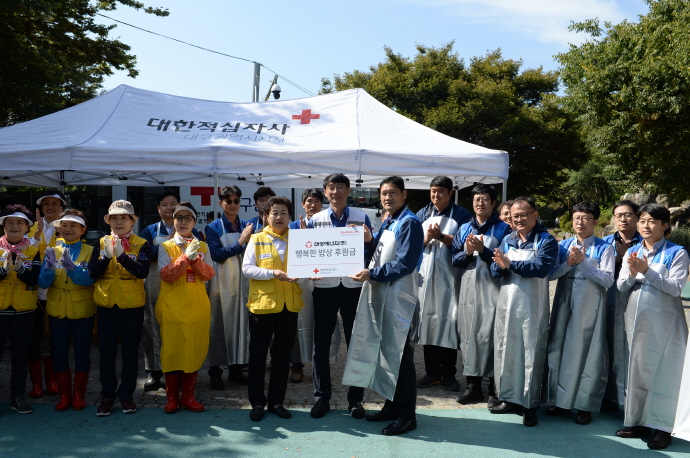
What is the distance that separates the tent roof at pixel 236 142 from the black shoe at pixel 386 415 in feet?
7.57

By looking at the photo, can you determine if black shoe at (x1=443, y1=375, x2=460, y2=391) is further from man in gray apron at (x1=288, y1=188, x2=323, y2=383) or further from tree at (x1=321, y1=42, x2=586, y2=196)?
tree at (x1=321, y1=42, x2=586, y2=196)

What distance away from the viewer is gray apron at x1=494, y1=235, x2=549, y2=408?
4.10m

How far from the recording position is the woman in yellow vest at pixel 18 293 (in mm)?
4168

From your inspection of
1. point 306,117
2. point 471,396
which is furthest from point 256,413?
point 306,117

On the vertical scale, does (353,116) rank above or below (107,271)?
above

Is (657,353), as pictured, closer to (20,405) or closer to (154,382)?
(154,382)

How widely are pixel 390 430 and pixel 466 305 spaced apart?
4.65 ft

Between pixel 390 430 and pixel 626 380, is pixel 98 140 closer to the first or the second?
pixel 390 430

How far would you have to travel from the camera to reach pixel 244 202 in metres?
10.5

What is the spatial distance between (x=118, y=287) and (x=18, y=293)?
0.77 meters

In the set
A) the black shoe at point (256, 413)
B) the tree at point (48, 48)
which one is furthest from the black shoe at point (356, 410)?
the tree at point (48, 48)

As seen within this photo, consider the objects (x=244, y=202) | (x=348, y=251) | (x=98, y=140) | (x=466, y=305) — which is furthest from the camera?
(x=244, y=202)

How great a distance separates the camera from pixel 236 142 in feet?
18.9

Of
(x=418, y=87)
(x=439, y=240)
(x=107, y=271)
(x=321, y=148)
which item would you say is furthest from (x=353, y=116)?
(x=418, y=87)
